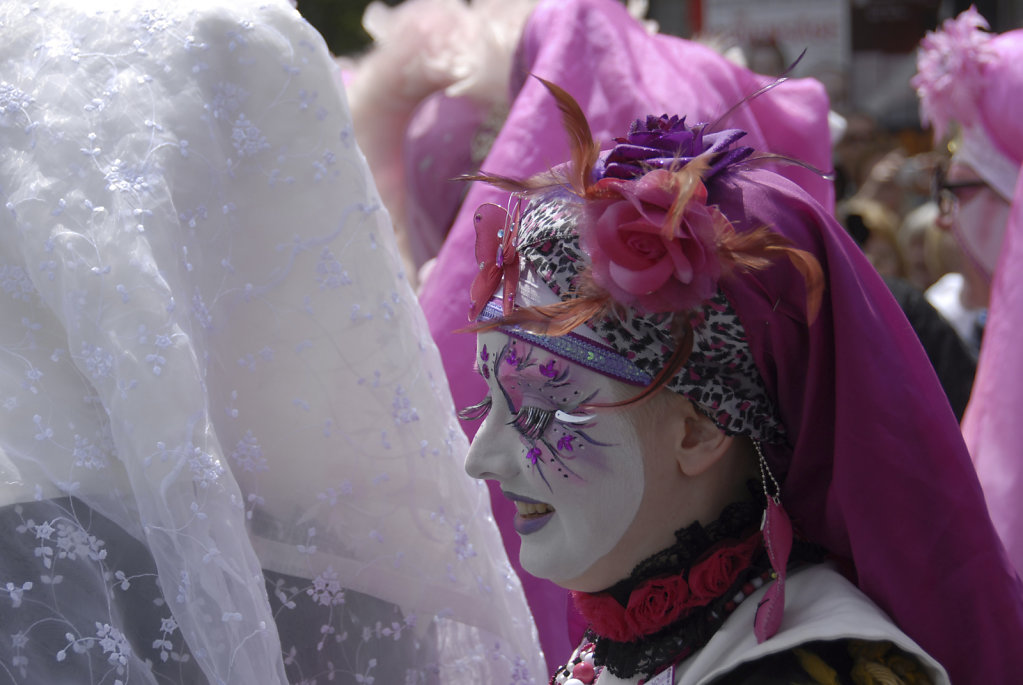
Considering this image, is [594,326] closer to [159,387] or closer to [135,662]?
[159,387]

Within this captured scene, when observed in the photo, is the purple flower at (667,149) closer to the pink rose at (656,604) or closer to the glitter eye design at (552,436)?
the glitter eye design at (552,436)

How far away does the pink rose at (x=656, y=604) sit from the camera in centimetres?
135

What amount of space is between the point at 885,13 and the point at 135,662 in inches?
286

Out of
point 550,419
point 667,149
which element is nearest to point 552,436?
point 550,419

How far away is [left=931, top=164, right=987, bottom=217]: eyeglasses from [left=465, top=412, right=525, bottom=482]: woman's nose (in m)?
1.92

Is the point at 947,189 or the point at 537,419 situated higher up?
the point at 537,419

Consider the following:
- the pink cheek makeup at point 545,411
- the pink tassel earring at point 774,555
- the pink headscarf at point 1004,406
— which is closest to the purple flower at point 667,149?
the pink cheek makeup at point 545,411

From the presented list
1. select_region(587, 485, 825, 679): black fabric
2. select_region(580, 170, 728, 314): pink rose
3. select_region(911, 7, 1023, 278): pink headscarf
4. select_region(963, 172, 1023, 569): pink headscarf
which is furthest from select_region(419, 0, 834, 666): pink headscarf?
select_region(580, 170, 728, 314): pink rose

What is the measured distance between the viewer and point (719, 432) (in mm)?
1351

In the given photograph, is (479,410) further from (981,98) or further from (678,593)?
(981,98)

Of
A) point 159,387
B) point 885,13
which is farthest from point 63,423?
point 885,13

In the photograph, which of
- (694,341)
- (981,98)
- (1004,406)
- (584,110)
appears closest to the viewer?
(694,341)

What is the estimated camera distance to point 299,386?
1480mm

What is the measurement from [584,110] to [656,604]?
132 centimetres
